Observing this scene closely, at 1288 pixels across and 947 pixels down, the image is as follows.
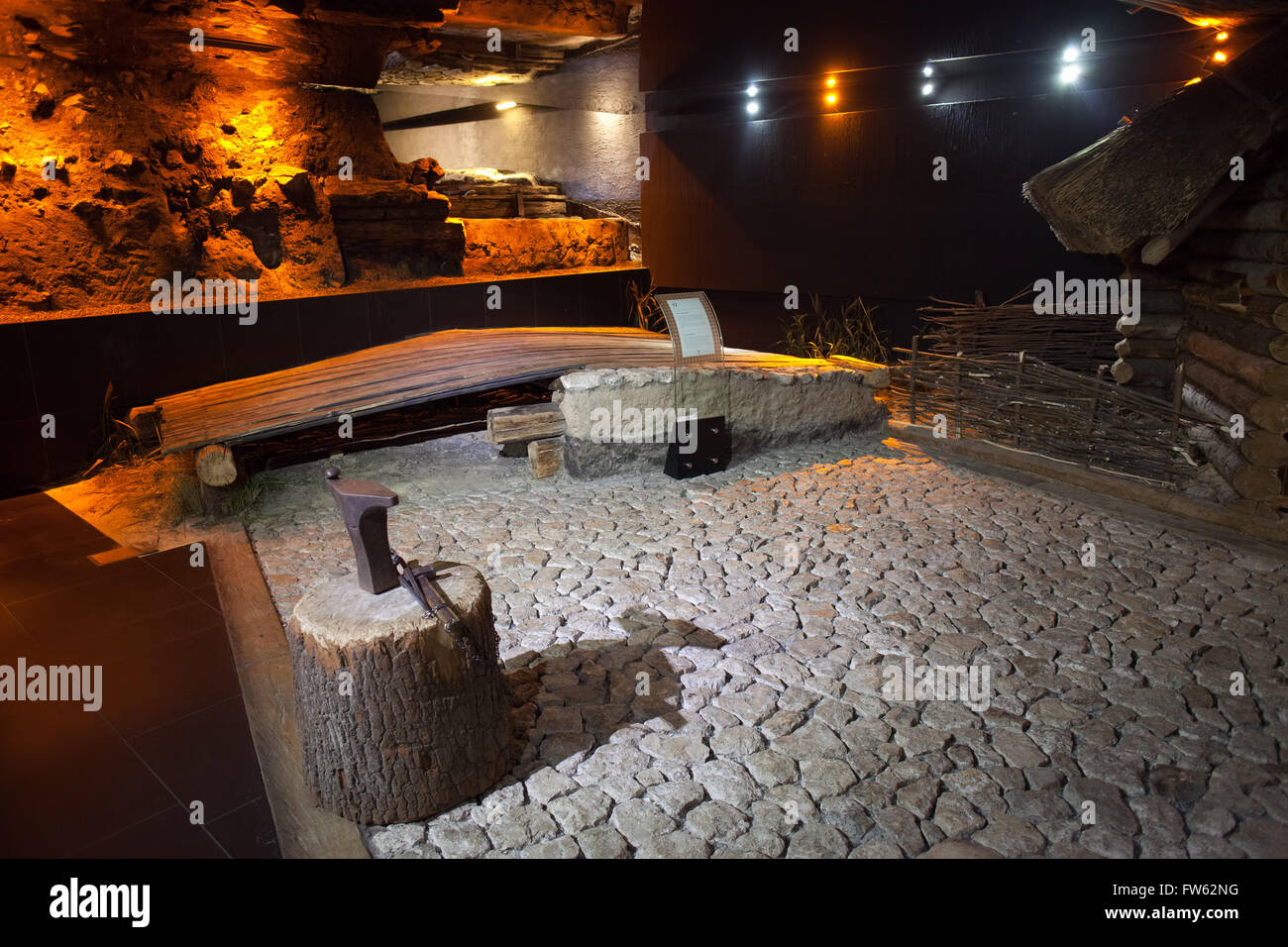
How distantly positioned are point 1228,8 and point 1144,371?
2468mm

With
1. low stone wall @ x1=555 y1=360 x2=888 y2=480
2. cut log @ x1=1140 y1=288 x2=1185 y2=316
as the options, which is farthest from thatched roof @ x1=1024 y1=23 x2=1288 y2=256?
low stone wall @ x1=555 y1=360 x2=888 y2=480

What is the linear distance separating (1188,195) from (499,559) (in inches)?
171

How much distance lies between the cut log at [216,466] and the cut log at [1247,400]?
20.2 feet

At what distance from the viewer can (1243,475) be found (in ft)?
16.1

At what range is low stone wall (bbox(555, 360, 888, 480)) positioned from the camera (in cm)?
611

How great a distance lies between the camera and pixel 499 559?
488 cm

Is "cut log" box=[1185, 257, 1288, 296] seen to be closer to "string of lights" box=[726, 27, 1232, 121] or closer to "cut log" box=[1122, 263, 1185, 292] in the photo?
"cut log" box=[1122, 263, 1185, 292]

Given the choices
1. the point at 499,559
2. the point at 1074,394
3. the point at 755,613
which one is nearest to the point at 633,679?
the point at 755,613

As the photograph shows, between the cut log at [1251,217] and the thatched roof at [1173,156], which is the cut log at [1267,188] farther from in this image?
the thatched roof at [1173,156]

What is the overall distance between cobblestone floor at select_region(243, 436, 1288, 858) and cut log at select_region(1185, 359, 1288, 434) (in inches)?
30.3

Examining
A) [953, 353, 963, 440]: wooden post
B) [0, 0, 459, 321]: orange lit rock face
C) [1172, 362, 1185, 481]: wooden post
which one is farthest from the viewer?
[0, 0, 459, 321]: orange lit rock face

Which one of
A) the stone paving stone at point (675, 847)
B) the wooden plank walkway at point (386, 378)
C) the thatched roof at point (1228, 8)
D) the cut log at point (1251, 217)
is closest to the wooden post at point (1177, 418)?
the cut log at point (1251, 217)

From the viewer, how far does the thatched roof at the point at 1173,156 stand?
15.3ft

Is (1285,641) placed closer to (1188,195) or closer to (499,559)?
(1188,195)
